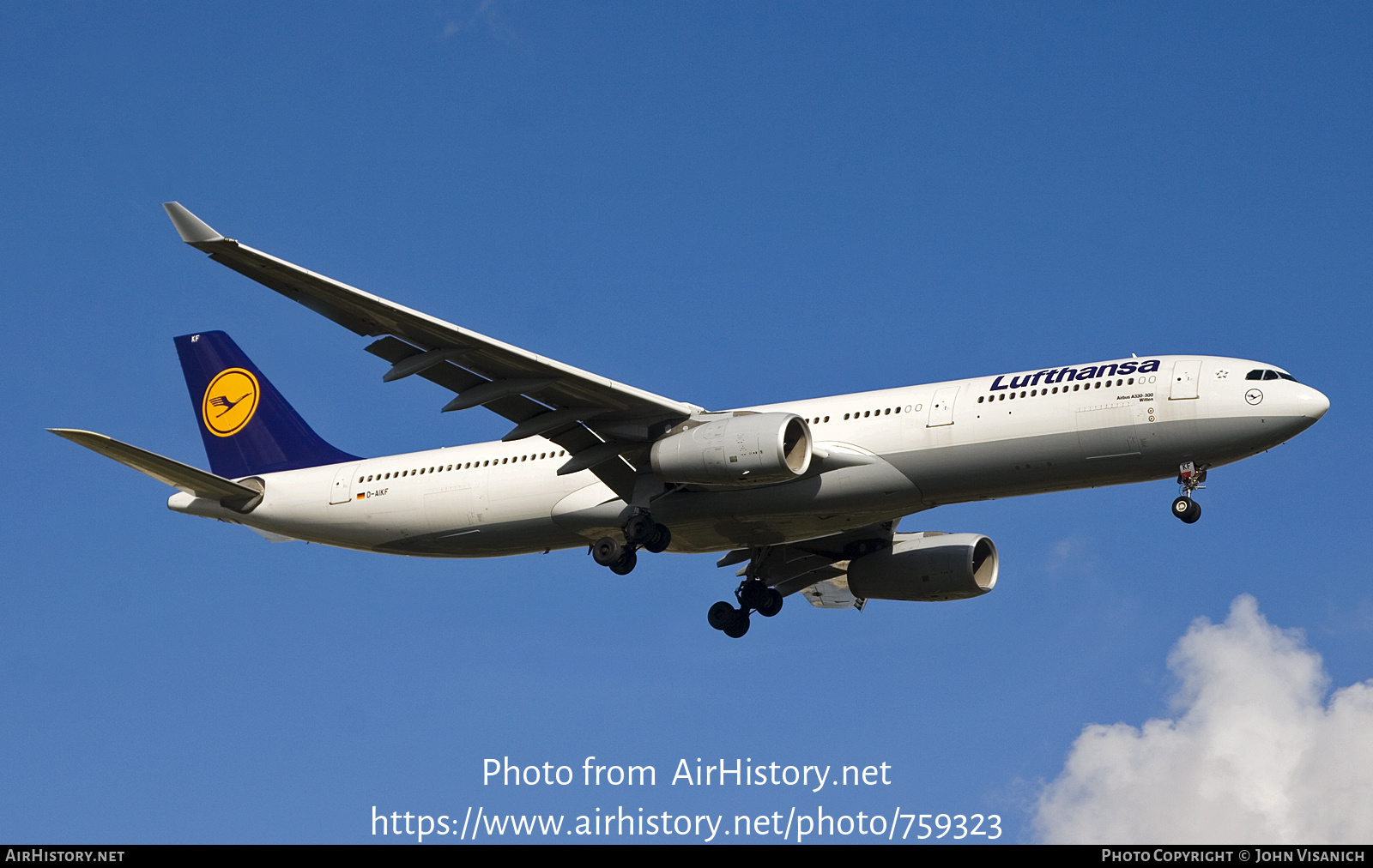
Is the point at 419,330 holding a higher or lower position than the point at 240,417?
lower

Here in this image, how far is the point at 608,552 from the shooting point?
109 ft

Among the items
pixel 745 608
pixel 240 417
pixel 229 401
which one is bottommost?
pixel 745 608

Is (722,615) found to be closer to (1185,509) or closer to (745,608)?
(745,608)

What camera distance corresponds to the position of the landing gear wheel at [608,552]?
108ft

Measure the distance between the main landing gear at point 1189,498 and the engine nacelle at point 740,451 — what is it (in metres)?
7.19

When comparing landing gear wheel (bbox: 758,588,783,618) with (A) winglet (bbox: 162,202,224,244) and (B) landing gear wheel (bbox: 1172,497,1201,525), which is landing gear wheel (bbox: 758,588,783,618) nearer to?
(B) landing gear wheel (bbox: 1172,497,1201,525)

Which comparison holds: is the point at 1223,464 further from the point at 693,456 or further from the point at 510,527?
the point at 510,527

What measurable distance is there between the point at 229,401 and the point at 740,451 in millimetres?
16992

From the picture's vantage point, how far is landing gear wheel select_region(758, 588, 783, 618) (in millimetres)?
37812

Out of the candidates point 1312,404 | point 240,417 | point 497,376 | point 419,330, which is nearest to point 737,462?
point 497,376

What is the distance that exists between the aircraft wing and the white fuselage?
148 centimetres

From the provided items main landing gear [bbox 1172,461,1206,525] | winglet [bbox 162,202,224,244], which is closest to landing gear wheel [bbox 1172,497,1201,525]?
main landing gear [bbox 1172,461,1206,525]

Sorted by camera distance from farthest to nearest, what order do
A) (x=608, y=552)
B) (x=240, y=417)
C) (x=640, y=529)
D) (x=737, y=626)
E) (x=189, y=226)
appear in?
1. (x=240, y=417)
2. (x=737, y=626)
3. (x=608, y=552)
4. (x=640, y=529)
5. (x=189, y=226)
